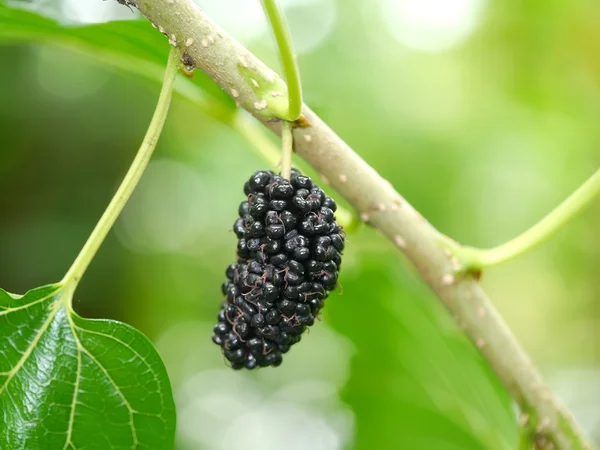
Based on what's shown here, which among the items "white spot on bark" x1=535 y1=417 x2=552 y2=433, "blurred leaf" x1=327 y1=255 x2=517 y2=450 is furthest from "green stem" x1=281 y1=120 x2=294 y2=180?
"blurred leaf" x1=327 y1=255 x2=517 y2=450

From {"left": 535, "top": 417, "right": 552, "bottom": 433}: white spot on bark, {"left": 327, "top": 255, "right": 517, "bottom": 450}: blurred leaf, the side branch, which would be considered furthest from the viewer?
{"left": 327, "top": 255, "right": 517, "bottom": 450}: blurred leaf

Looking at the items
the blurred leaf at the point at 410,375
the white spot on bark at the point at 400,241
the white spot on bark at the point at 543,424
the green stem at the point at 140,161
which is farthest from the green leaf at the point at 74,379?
the blurred leaf at the point at 410,375

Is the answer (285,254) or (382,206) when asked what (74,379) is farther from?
(382,206)

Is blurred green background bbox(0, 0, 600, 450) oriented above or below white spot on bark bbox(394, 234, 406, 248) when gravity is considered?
above

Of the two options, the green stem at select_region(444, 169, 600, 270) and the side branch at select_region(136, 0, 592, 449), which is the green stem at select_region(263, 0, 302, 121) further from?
the green stem at select_region(444, 169, 600, 270)

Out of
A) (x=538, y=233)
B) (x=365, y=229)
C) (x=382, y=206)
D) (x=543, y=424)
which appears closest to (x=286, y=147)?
(x=382, y=206)

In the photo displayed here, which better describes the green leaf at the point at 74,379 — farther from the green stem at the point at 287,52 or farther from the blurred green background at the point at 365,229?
the blurred green background at the point at 365,229
